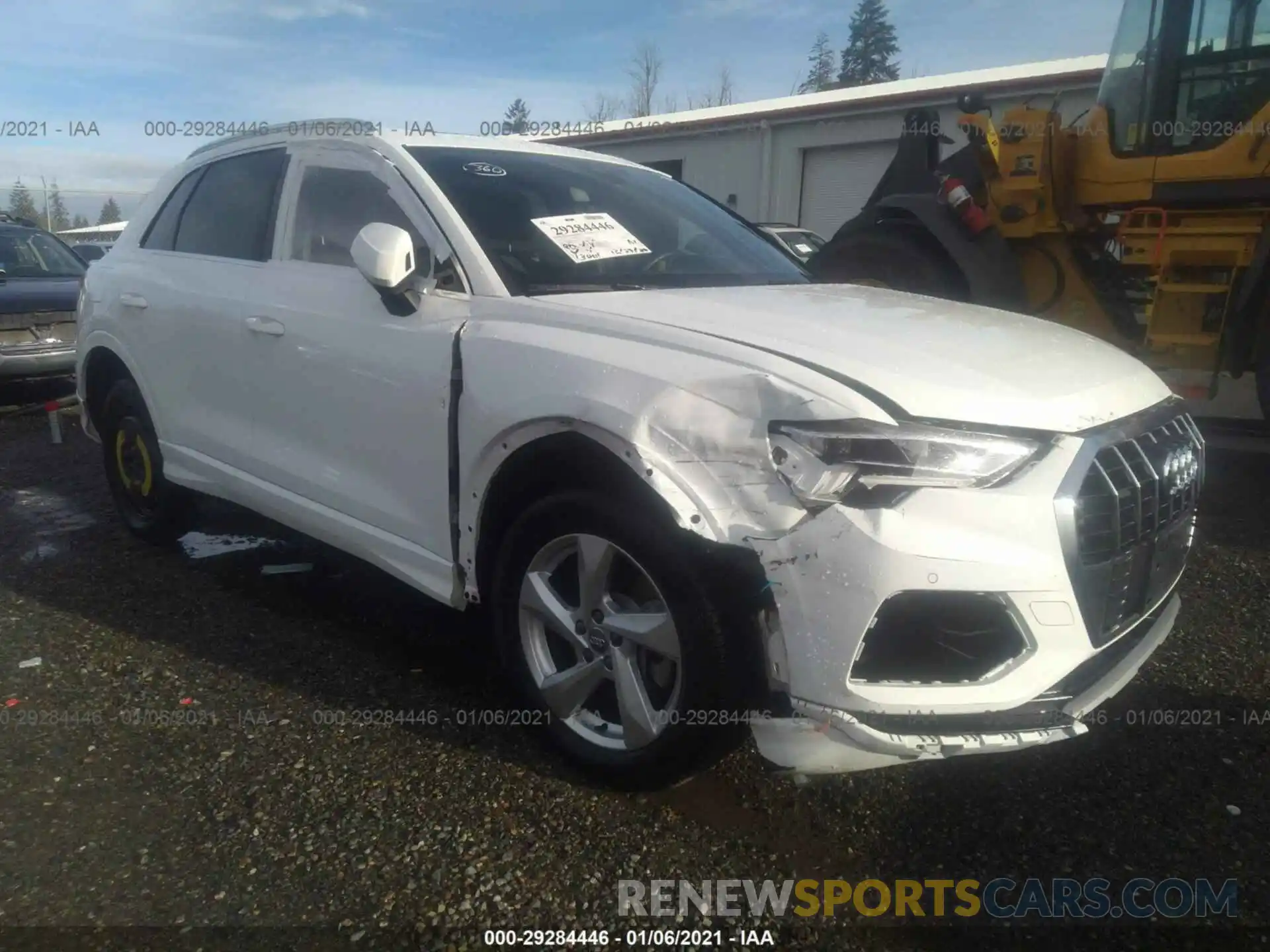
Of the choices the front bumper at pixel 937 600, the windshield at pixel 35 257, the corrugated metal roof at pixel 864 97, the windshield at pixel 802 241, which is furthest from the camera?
the corrugated metal roof at pixel 864 97

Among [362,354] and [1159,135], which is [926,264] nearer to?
[1159,135]

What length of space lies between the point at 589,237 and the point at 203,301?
1739mm

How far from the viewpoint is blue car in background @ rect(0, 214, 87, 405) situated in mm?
8016

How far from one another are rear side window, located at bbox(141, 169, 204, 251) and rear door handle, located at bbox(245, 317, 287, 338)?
109 centimetres

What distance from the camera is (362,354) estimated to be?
10.3 feet

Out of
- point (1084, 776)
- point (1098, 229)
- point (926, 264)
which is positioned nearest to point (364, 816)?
point (1084, 776)

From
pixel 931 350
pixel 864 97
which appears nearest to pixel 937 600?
pixel 931 350

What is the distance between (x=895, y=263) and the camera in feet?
20.9

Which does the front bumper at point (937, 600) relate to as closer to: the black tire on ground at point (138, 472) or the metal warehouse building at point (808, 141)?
the black tire on ground at point (138, 472)

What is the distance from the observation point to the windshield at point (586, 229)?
304 centimetres

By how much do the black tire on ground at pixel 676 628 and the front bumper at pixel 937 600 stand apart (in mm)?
131

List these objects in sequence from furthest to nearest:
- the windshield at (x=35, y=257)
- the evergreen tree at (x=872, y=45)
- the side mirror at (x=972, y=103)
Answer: the evergreen tree at (x=872, y=45) < the windshield at (x=35, y=257) < the side mirror at (x=972, y=103)

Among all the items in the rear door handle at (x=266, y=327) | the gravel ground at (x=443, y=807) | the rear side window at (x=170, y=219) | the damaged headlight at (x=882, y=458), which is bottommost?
the gravel ground at (x=443, y=807)

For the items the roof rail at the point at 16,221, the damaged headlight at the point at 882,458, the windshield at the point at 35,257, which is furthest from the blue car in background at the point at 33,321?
the damaged headlight at the point at 882,458
